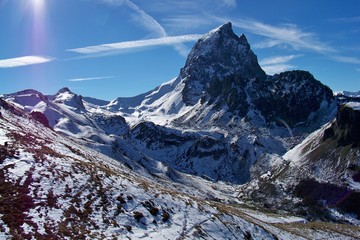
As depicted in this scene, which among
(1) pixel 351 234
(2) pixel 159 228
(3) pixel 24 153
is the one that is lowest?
(1) pixel 351 234

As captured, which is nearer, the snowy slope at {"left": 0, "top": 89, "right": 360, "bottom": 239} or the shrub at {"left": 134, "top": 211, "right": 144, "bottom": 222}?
the snowy slope at {"left": 0, "top": 89, "right": 360, "bottom": 239}

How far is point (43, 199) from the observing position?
116ft

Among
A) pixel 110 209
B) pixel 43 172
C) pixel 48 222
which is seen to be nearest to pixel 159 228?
pixel 110 209

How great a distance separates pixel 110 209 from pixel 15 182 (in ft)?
31.4

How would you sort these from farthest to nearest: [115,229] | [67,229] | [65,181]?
[65,181] < [115,229] < [67,229]

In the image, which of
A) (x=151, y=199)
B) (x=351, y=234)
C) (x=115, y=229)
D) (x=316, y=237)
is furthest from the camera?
(x=351, y=234)

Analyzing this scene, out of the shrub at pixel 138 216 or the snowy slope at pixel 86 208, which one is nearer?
the snowy slope at pixel 86 208

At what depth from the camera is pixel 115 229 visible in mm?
34375

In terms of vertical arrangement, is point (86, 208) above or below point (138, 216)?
above

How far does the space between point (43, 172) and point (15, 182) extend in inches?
175

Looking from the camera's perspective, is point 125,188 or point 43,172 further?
point 125,188

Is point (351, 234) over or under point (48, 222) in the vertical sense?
under

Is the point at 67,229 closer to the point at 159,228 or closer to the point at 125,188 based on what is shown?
the point at 159,228

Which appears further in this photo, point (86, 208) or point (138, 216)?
point (138, 216)
